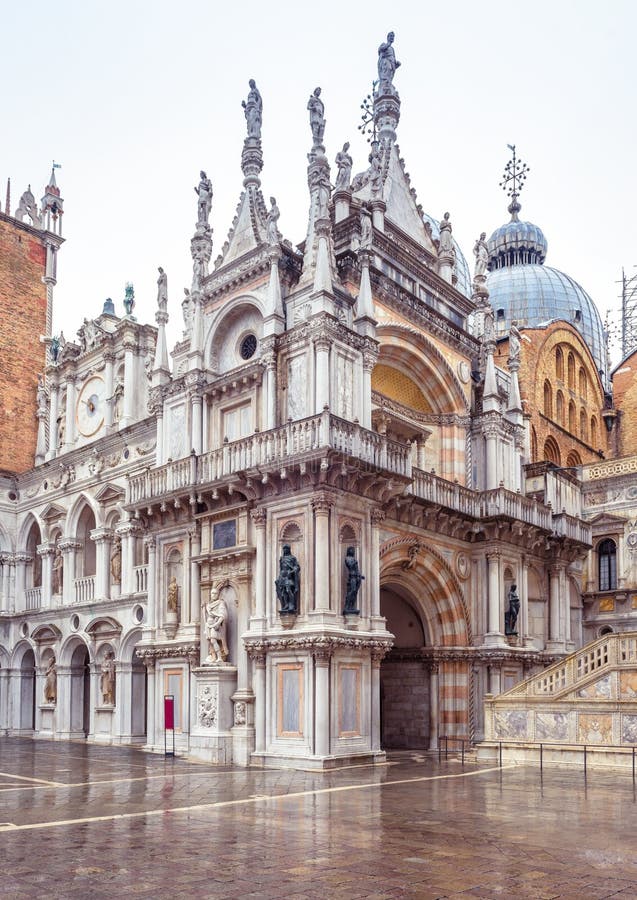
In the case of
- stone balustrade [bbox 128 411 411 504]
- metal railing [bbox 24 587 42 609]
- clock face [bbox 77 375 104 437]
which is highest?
clock face [bbox 77 375 104 437]

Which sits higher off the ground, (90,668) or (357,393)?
(357,393)

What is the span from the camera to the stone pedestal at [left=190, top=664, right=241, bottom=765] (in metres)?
23.0

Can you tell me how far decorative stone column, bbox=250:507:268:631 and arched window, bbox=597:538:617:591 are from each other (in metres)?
14.8

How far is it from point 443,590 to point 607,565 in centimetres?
890

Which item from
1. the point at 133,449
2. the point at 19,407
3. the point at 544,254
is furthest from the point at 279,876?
the point at 544,254

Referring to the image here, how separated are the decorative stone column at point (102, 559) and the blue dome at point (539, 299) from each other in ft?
91.9

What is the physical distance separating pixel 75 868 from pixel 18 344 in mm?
32078

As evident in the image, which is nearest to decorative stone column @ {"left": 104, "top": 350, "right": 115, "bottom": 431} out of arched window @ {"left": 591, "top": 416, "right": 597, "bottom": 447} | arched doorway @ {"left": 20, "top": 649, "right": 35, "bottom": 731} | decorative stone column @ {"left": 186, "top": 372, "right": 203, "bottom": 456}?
decorative stone column @ {"left": 186, "top": 372, "right": 203, "bottom": 456}

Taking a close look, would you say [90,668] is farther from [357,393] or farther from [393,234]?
[393,234]

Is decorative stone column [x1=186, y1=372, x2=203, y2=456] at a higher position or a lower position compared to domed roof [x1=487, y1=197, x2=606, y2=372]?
lower

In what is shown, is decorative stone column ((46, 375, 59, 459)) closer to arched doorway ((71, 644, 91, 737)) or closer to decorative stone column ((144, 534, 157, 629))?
arched doorway ((71, 644, 91, 737))

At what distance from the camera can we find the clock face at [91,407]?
35.3 meters

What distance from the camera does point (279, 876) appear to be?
32.0 ft

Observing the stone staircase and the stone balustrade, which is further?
the stone balustrade
